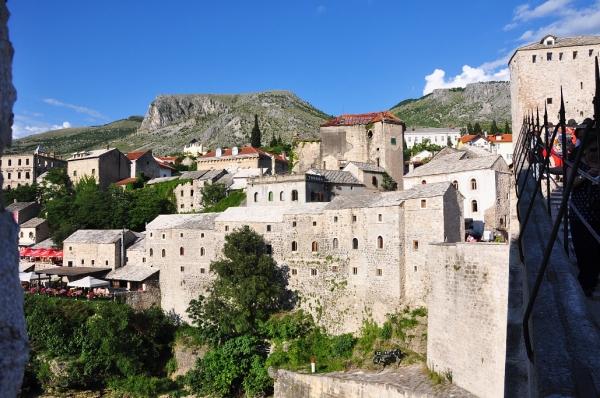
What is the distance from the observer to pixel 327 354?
24.3m

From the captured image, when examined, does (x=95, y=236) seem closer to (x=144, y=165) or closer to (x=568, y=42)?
(x=144, y=165)

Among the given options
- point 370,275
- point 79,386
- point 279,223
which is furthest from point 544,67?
point 79,386

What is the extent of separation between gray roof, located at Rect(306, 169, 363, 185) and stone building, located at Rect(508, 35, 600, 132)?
12.3 meters

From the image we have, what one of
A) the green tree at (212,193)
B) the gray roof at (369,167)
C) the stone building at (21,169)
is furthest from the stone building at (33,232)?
the gray roof at (369,167)

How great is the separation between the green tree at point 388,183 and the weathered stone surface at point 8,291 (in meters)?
36.6

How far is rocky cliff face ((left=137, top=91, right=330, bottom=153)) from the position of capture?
10769 cm

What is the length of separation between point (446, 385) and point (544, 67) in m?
21.1

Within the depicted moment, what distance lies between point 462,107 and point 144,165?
114 meters

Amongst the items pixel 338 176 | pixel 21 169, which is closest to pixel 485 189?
pixel 338 176

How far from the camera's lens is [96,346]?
96.8ft

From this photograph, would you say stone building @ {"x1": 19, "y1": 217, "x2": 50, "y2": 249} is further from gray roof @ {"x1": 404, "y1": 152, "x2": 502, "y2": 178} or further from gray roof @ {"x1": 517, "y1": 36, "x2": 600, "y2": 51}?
gray roof @ {"x1": 517, "y1": 36, "x2": 600, "y2": 51}

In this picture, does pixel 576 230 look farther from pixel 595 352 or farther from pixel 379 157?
pixel 379 157

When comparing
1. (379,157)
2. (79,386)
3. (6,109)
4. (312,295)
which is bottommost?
(79,386)

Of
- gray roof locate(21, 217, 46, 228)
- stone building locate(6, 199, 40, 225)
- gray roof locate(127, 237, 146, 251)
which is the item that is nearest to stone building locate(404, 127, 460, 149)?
gray roof locate(127, 237, 146, 251)
